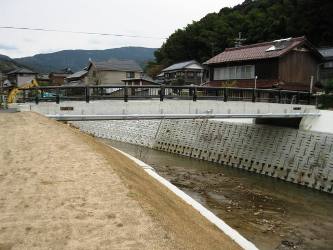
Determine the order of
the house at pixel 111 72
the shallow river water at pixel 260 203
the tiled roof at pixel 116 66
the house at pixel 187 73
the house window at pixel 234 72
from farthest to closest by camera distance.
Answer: the tiled roof at pixel 116 66 → the house at pixel 111 72 → the house at pixel 187 73 → the house window at pixel 234 72 → the shallow river water at pixel 260 203

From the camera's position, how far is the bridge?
15.1 metres

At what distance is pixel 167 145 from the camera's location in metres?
30.2

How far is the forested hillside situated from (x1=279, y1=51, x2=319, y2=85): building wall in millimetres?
12472

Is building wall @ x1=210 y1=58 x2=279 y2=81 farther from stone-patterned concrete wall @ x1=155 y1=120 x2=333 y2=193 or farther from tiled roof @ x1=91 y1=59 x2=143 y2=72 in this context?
tiled roof @ x1=91 y1=59 x2=143 y2=72

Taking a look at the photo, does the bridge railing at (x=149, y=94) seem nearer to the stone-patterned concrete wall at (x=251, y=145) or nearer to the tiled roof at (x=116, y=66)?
the stone-patterned concrete wall at (x=251, y=145)

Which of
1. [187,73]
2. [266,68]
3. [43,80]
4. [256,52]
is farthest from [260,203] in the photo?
[43,80]

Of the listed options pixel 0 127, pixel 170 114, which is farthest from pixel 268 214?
pixel 0 127

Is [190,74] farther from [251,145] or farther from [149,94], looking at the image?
[149,94]

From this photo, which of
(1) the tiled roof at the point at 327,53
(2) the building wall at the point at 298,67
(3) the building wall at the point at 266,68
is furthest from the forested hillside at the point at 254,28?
(3) the building wall at the point at 266,68

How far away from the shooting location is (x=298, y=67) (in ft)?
111

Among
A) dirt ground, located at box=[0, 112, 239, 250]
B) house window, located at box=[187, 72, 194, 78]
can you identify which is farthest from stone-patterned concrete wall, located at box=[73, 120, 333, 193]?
house window, located at box=[187, 72, 194, 78]

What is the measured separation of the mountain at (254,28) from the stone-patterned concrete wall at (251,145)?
85.1ft

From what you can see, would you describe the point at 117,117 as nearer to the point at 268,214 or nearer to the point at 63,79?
the point at 268,214

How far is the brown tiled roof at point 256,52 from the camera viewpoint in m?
32.6
